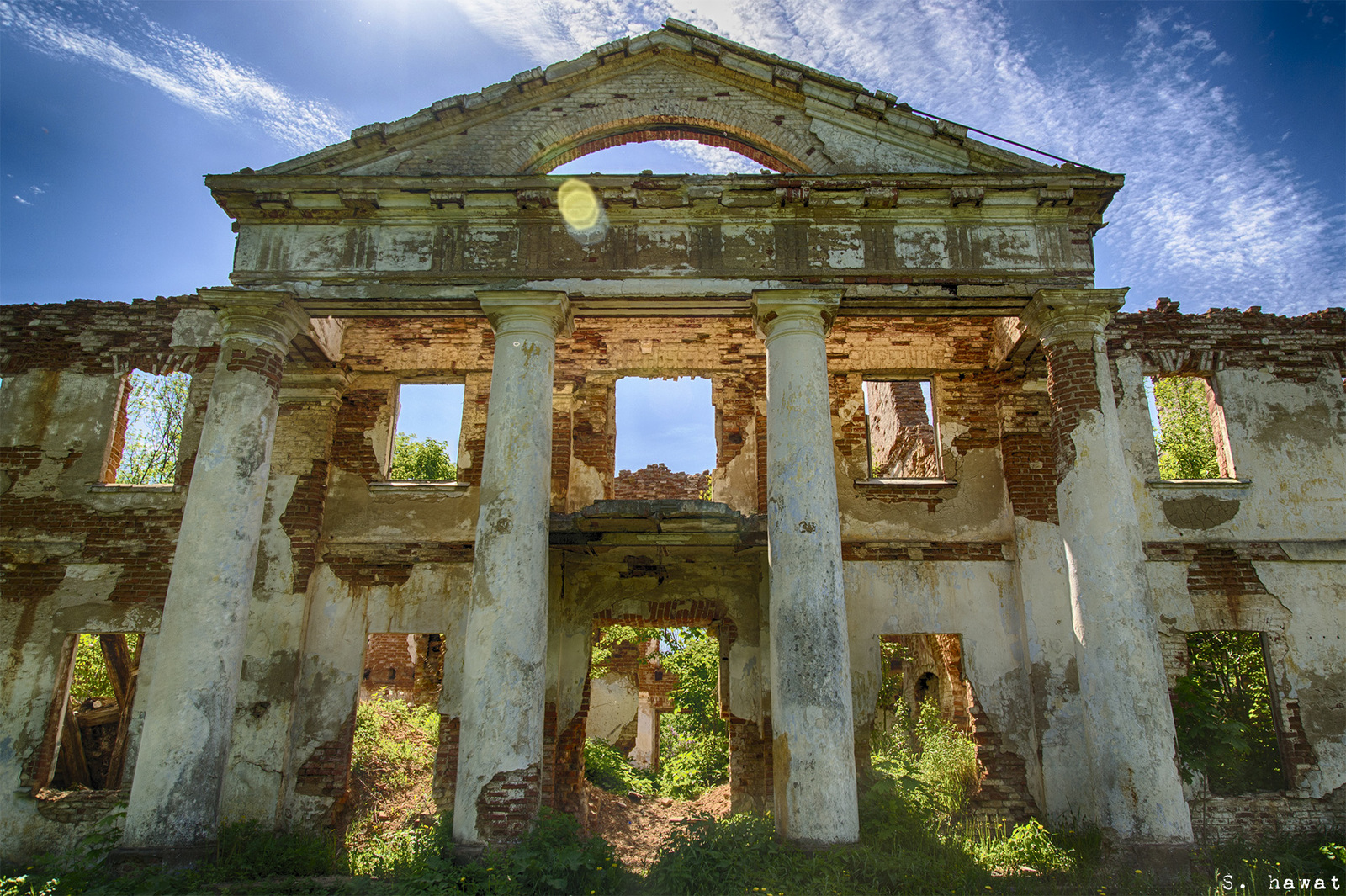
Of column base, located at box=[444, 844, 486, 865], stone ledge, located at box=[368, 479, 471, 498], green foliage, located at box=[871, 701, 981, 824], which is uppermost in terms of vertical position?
stone ledge, located at box=[368, 479, 471, 498]

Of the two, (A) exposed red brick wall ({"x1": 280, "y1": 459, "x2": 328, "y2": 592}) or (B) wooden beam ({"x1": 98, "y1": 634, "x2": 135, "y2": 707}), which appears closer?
(A) exposed red brick wall ({"x1": 280, "y1": 459, "x2": 328, "y2": 592})

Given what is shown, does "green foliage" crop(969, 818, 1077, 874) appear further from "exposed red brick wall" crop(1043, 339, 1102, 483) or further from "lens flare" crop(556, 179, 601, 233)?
"lens flare" crop(556, 179, 601, 233)

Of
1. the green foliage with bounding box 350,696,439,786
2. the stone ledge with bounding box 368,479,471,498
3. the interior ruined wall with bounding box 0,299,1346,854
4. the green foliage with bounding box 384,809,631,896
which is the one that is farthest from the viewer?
the green foliage with bounding box 350,696,439,786

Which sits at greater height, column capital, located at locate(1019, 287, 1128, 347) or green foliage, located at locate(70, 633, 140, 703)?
column capital, located at locate(1019, 287, 1128, 347)

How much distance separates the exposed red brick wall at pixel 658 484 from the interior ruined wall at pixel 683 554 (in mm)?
2735

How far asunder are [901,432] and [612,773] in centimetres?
717

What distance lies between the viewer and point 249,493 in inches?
294

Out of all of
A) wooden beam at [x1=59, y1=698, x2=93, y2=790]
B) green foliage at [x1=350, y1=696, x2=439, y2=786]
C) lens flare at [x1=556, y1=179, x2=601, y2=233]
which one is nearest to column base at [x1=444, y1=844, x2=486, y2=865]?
green foliage at [x1=350, y1=696, x2=439, y2=786]

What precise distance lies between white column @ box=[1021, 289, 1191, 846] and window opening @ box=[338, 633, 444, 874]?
628cm

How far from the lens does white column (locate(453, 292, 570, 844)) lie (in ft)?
21.2

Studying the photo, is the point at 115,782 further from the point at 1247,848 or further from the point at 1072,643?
the point at 1247,848

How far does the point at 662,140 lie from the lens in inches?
365

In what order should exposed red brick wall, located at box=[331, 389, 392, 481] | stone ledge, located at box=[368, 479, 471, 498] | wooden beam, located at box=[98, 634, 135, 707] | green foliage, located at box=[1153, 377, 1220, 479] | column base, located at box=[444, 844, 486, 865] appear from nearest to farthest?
column base, located at box=[444, 844, 486, 865] < stone ledge, located at box=[368, 479, 471, 498] < wooden beam, located at box=[98, 634, 135, 707] < exposed red brick wall, located at box=[331, 389, 392, 481] < green foliage, located at box=[1153, 377, 1220, 479]

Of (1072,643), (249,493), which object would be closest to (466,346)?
(249,493)
